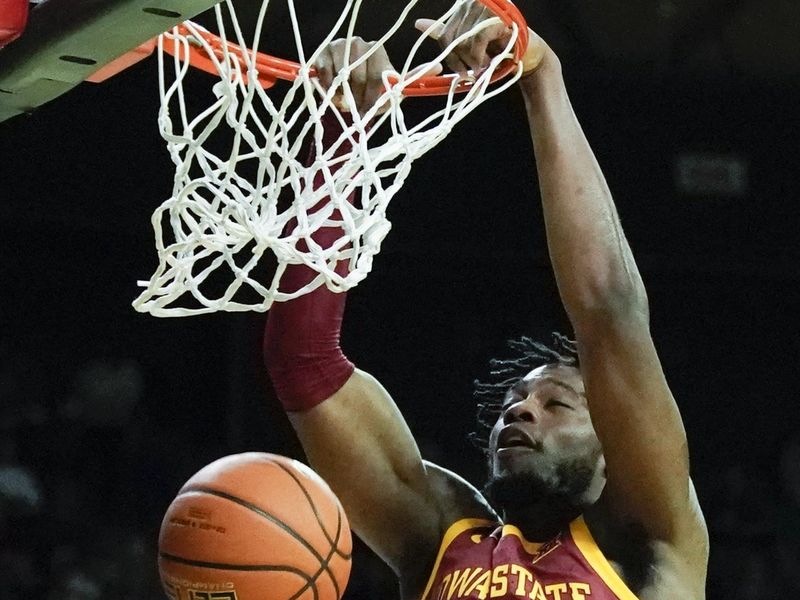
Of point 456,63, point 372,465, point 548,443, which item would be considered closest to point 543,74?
point 456,63

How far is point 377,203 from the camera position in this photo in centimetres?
203

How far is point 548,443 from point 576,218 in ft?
1.50

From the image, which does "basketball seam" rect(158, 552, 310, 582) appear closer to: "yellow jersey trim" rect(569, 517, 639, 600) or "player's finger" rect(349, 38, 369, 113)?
"yellow jersey trim" rect(569, 517, 639, 600)

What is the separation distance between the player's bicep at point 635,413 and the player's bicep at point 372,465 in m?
0.45

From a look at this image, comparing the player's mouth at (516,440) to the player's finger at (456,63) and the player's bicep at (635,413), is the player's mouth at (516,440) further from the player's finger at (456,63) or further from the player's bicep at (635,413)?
the player's finger at (456,63)

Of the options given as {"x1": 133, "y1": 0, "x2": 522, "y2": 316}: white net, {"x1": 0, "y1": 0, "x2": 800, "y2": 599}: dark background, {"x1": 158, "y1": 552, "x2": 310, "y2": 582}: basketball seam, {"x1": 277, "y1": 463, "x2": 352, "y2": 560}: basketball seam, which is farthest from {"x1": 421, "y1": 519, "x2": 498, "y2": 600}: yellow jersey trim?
{"x1": 0, "y1": 0, "x2": 800, "y2": 599}: dark background

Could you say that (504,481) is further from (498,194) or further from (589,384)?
(498,194)

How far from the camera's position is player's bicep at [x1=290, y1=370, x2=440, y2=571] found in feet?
8.13

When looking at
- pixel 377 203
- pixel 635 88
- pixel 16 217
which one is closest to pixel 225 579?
pixel 377 203

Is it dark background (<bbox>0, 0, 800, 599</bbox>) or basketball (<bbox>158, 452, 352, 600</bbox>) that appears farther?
dark background (<bbox>0, 0, 800, 599</bbox>)

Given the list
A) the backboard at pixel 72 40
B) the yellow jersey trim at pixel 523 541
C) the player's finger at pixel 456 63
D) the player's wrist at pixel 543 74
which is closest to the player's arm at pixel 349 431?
the yellow jersey trim at pixel 523 541

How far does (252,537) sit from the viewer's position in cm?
205

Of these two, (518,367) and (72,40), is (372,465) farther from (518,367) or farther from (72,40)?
(72,40)

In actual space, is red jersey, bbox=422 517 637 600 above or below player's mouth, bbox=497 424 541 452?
below
